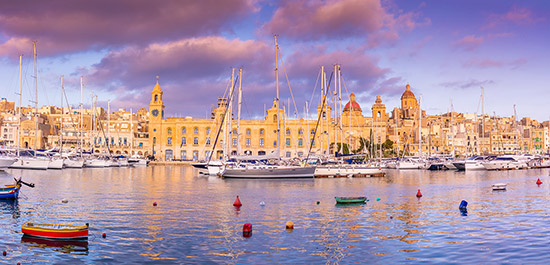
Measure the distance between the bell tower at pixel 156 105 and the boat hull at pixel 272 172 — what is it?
233 feet

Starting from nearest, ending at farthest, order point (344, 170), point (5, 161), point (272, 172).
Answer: point (272, 172)
point (344, 170)
point (5, 161)

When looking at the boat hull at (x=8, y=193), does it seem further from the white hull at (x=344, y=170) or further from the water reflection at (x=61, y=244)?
the white hull at (x=344, y=170)

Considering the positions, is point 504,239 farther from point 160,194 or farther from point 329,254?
point 160,194

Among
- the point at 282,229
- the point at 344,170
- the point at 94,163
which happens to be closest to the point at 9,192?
the point at 282,229

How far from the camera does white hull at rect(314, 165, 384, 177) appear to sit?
5291 centimetres

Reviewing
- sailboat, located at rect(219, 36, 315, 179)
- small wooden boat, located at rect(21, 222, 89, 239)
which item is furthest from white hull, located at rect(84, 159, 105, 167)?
small wooden boat, located at rect(21, 222, 89, 239)

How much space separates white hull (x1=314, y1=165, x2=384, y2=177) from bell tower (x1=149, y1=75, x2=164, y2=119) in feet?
237

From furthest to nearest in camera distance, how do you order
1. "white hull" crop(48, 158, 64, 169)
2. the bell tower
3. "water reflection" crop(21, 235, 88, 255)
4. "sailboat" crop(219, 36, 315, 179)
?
the bell tower, "white hull" crop(48, 158, 64, 169), "sailboat" crop(219, 36, 315, 179), "water reflection" crop(21, 235, 88, 255)

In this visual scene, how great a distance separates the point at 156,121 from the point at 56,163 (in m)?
50.9

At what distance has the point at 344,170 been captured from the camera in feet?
176

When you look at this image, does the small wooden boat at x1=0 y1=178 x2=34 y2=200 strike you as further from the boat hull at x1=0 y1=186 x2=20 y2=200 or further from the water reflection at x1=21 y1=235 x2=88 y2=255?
the water reflection at x1=21 y1=235 x2=88 y2=255

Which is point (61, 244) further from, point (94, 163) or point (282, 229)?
point (94, 163)

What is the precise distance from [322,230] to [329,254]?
4.13m

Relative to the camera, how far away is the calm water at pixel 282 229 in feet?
52.1
